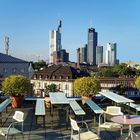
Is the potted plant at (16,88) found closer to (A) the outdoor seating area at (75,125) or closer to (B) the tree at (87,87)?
(A) the outdoor seating area at (75,125)

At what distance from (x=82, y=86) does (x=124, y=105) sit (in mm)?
1733

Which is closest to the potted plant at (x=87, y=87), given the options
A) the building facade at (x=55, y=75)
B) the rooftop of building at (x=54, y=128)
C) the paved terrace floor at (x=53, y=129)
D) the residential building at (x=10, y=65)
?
the rooftop of building at (x=54, y=128)

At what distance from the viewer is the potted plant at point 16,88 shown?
12227 millimetres

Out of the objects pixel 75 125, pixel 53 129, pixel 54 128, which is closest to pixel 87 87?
pixel 54 128

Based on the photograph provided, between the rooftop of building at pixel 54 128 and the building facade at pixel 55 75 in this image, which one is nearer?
the rooftop of building at pixel 54 128

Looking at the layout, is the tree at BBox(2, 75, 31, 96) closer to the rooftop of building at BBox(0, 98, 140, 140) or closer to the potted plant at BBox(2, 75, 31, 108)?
the potted plant at BBox(2, 75, 31, 108)

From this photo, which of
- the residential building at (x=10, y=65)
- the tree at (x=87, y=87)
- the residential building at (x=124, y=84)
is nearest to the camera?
the tree at (x=87, y=87)

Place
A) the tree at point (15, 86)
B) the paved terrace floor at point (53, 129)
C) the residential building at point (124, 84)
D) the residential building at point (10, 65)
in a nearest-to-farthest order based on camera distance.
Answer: the paved terrace floor at point (53, 129)
the tree at point (15, 86)
the residential building at point (124, 84)
the residential building at point (10, 65)

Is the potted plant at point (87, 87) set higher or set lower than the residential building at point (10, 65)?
lower

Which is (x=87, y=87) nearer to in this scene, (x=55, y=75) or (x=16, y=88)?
(x=16, y=88)

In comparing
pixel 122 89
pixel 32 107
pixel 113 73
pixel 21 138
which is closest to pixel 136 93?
pixel 122 89

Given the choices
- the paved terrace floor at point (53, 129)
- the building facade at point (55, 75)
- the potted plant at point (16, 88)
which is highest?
the building facade at point (55, 75)

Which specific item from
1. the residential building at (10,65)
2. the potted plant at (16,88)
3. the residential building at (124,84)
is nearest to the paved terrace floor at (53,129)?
the potted plant at (16,88)

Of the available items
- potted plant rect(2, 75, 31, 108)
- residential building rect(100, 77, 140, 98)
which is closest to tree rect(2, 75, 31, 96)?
potted plant rect(2, 75, 31, 108)
